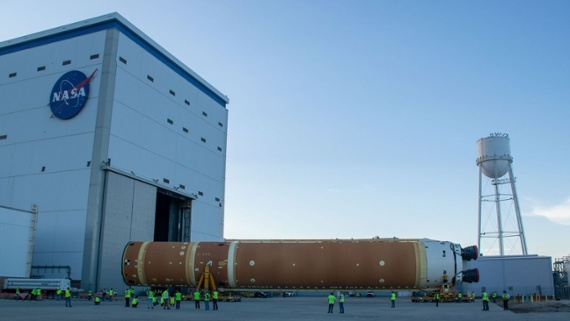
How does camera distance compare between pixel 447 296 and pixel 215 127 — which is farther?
pixel 215 127

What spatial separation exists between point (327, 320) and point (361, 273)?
17.4 m

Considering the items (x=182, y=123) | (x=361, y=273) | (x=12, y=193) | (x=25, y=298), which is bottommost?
A: (x=25, y=298)

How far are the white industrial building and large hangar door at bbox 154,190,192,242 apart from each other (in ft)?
0.51

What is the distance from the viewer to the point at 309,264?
4097cm

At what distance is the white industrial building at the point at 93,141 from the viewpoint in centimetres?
5112

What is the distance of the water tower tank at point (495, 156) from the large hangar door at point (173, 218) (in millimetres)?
41709

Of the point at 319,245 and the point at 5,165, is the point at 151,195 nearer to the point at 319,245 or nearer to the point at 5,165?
the point at 5,165

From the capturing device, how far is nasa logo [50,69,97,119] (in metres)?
53.9

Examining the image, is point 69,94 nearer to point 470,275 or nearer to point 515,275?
point 470,275

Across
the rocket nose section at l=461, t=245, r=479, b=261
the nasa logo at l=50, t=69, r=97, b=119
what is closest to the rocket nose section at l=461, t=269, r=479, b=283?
the rocket nose section at l=461, t=245, r=479, b=261

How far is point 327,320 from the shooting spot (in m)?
23.4

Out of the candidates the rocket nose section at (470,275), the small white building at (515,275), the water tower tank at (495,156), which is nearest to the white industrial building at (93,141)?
the rocket nose section at (470,275)

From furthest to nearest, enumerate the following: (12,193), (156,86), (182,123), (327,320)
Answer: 1. (182,123)
2. (156,86)
3. (12,193)
4. (327,320)

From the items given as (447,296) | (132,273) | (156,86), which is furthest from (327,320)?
(156,86)
